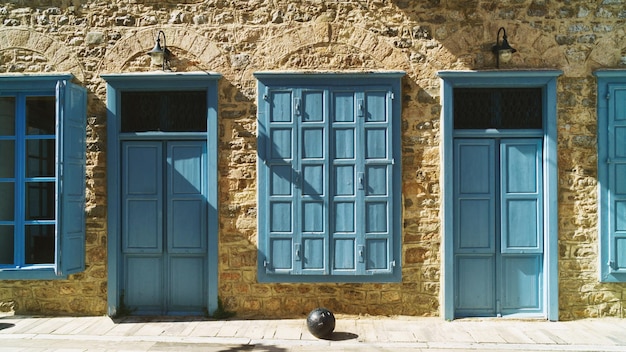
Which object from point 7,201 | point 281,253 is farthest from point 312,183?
point 7,201

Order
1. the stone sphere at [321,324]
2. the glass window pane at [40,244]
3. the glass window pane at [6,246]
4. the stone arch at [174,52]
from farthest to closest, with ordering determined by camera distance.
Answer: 1. the glass window pane at [6,246]
2. the glass window pane at [40,244]
3. the stone arch at [174,52]
4. the stone sphere at [321,324]

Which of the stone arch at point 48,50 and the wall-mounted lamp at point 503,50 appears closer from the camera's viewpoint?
the wall-mounted lamp at point 503,50

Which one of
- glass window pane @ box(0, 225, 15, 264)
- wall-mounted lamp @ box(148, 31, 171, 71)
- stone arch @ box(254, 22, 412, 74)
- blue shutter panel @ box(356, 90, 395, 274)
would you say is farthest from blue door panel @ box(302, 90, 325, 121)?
glass window pane @ box(0, 225, 15, 264)

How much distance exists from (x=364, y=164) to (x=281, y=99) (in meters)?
1.30

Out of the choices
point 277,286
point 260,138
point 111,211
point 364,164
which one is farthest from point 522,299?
point 111,211

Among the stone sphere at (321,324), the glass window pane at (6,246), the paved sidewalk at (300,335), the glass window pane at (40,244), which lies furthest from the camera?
the glass window pane at (6,246)

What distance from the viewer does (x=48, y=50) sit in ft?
21.9

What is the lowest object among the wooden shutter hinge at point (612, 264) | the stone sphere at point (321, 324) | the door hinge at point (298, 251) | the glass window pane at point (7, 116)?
the stone sphere at point (321, 324)

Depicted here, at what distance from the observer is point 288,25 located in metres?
6.59

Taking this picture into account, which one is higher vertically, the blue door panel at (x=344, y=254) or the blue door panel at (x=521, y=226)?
the blue door panel at (x=521, y=226)

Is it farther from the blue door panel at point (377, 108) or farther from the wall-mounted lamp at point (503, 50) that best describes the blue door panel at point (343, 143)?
the wall-mounted lamp at point (503, 50)

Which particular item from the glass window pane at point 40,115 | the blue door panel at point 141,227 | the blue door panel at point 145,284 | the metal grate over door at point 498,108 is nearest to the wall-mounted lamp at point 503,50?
the metal grate over door at point 498,108

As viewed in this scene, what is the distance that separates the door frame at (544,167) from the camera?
6363 mm

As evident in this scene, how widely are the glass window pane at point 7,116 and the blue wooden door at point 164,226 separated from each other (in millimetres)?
1560
